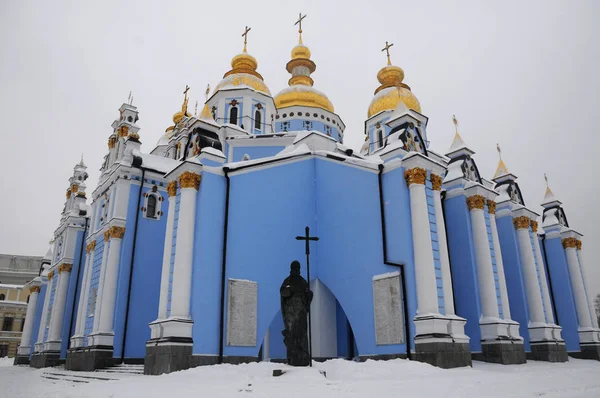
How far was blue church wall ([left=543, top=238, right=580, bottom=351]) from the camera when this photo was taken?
20469 millimetres

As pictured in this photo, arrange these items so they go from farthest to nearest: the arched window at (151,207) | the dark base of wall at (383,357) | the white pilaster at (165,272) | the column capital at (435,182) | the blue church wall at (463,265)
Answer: the arched window at (151,207), the blue church wall at (463,265), the column capital at (435,182), the white pilaster at (165,272), the dark base of wall at (383,357)

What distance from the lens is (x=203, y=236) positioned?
42.9ft

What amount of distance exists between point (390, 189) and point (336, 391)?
7.46 metres

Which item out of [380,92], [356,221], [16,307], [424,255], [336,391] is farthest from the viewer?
[16,307]

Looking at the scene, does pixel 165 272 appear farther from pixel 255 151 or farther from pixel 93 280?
pixel 255 151

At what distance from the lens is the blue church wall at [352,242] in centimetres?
1326

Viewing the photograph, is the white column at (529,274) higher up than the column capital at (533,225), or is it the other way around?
the column capital at (533,225)

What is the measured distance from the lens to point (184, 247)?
12.8 m

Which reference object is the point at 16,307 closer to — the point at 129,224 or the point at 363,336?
the point at 129,224

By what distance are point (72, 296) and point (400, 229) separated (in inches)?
683

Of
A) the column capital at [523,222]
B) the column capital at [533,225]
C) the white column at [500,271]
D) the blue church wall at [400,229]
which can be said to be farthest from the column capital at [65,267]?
the column capital at [533,225]

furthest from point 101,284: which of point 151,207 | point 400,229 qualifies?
point 400,229

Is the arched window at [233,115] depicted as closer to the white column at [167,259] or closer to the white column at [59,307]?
the white column at [167,259]

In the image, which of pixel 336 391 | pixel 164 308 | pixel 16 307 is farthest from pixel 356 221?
pixel 16 307
